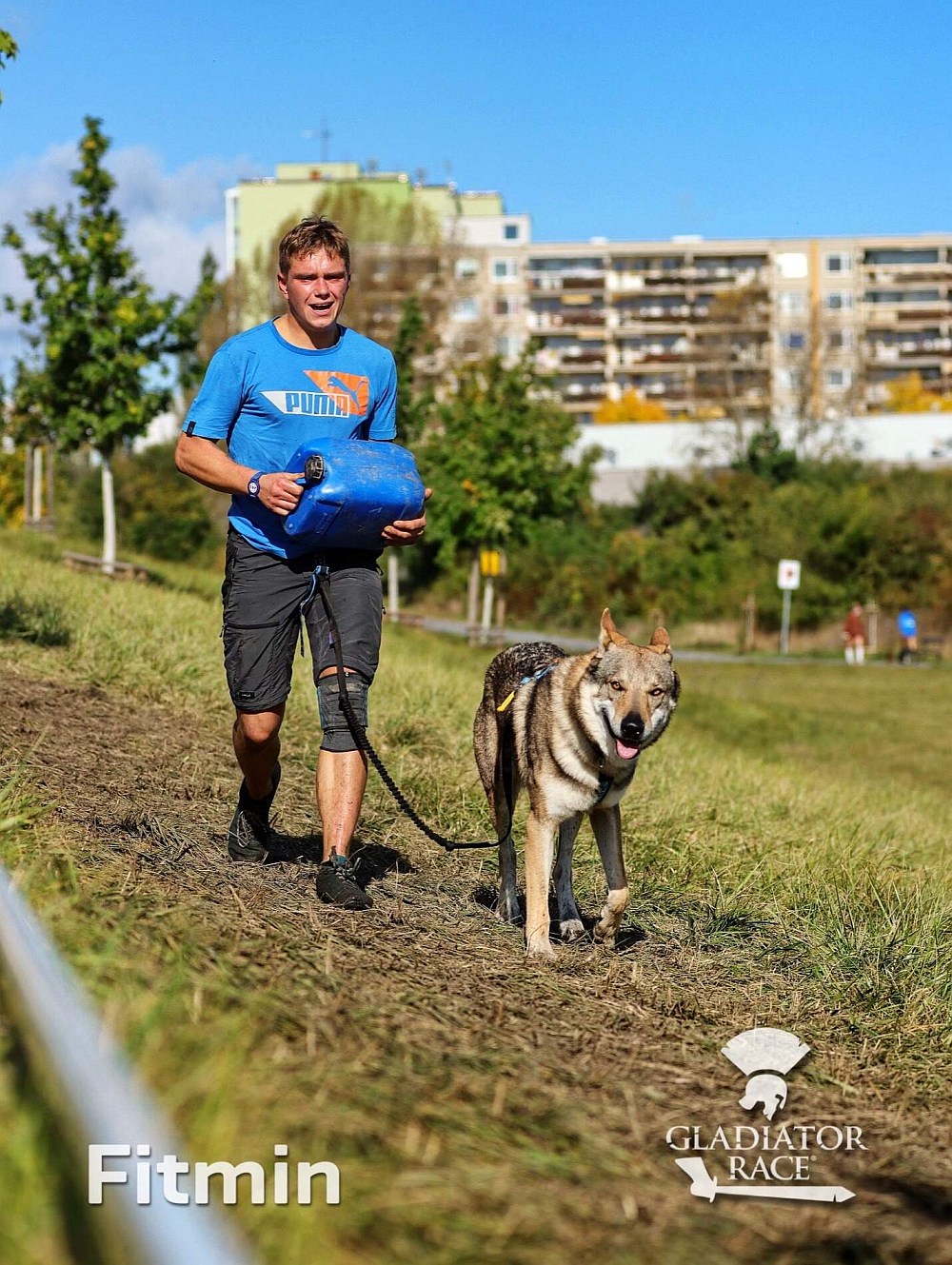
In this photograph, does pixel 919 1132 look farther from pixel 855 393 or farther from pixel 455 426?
pixel 855 393

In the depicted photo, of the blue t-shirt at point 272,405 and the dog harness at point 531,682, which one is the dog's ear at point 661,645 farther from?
the blue t-shirt at point 272,405

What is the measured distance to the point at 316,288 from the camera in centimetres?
555

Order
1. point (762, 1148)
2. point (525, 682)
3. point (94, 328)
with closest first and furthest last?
point (762, 1148) < point (525, 682) < point (94, 328)

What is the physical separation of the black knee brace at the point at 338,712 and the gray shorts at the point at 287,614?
5 cm

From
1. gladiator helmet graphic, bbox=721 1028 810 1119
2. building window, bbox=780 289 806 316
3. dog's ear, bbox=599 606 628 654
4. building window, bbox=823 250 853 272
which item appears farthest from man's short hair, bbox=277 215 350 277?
building window, bbox=823 250 853 272

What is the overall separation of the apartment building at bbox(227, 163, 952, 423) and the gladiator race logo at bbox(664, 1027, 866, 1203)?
9907 centimetres

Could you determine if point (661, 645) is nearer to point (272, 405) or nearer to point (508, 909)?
point (508, 909)

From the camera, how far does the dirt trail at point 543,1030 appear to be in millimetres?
2664

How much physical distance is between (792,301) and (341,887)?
11197 centimetres

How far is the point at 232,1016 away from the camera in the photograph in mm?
3041

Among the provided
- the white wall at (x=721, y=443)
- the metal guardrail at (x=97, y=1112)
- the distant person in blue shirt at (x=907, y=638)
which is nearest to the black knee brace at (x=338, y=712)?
the metal guardrail at (x=97, y=1112)

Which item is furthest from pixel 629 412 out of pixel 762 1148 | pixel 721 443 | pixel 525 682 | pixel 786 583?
pixel 762 1148

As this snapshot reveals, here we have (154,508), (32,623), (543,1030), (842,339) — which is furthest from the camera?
(842,339)

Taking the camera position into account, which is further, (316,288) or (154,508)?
(154,508)
